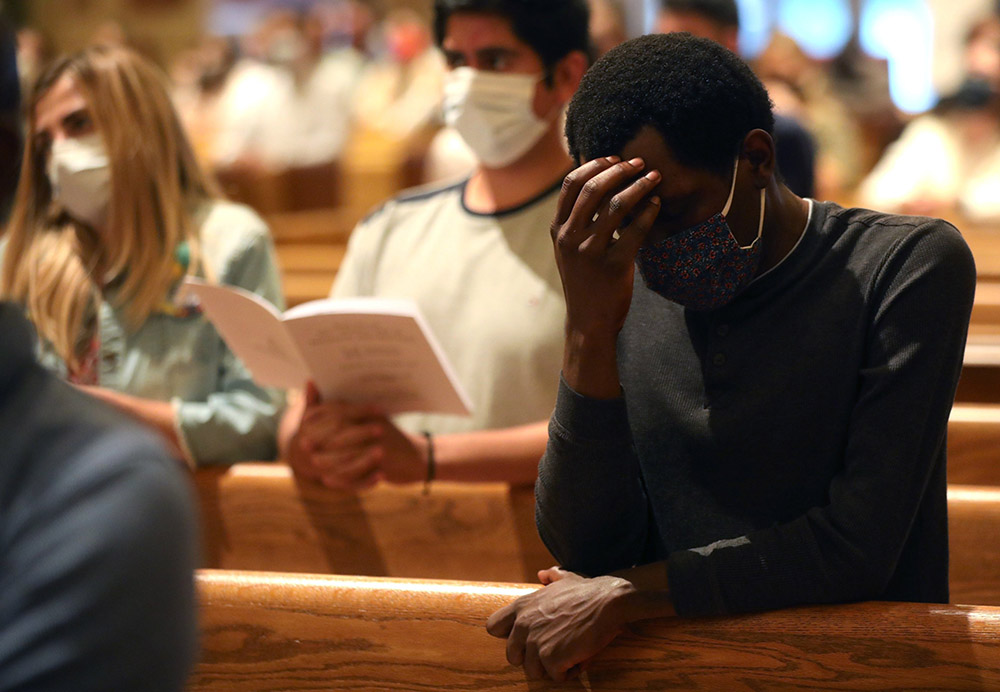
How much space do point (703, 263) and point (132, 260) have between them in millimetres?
1440

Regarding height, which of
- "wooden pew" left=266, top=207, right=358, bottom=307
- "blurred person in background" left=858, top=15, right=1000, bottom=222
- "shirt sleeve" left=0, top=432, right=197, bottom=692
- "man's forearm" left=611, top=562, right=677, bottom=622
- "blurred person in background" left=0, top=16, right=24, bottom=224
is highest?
"blurred person in background" left=0, top=16, right=24, bottom=224

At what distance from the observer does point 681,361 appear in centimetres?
144

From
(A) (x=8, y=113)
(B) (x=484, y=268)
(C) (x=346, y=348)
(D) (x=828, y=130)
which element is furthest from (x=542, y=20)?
(D) (x=828, y=130)

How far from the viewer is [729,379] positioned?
1390mm

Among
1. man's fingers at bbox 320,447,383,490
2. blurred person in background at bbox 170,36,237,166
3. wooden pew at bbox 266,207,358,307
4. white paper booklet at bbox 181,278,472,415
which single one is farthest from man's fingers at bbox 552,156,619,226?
blurred person in background at bbox 170,36,237,166

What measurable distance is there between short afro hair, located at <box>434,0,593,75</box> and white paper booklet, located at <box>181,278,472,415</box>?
60 cm

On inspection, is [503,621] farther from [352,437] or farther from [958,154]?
[958,154]

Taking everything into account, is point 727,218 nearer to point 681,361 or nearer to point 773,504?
point 681,361

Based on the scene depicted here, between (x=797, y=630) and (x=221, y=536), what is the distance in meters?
1.24

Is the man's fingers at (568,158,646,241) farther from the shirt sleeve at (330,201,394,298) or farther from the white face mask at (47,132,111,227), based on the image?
the white face mask at (47,132,111,227)

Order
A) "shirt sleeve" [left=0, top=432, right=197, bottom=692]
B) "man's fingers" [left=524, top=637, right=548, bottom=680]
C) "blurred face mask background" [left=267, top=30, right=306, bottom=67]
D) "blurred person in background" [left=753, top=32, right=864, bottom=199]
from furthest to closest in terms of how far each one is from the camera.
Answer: "blurred face mask background" [left=267, top=30, right=306, bottom=67]
"blurred person in background" [left=753, top=32, right=864, bottom=199]
"man's fingers" [left=524, top=637, right=548, bottom=680]
"shirt sleeve" [left=0, top=432, right=197, bottom=692]

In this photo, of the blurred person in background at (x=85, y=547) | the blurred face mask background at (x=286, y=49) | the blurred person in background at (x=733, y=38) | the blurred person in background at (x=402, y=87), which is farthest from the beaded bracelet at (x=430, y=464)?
the blurred face mask background at (x=286, y=49)

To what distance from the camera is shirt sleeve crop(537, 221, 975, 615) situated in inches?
50.7

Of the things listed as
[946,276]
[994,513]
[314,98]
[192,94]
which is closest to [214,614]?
[946,276]
